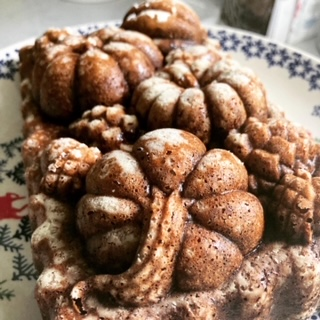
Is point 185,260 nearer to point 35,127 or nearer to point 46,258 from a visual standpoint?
point 46,258

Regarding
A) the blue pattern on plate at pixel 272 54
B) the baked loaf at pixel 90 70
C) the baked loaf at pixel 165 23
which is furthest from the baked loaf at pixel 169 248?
the blue pattern on plate at pixel 272 54

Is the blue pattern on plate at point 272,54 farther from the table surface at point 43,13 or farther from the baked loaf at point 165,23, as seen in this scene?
the baked loaf at point 165,23

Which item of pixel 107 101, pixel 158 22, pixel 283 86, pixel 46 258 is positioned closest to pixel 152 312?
pixel 46 258

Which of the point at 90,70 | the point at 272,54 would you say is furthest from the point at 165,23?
the point at 272,54

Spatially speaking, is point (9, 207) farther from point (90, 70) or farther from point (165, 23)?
point (165, 23)

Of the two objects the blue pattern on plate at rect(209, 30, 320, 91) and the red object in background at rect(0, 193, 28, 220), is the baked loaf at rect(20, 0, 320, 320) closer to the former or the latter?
the red object in background at rect(0, 193, 28, 220)

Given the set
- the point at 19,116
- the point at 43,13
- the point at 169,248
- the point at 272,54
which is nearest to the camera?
the point at 169,248

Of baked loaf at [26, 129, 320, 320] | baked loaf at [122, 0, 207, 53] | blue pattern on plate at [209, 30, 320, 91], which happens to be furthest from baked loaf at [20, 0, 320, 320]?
blue pattern on plate at [209, 30, 320, 91]
